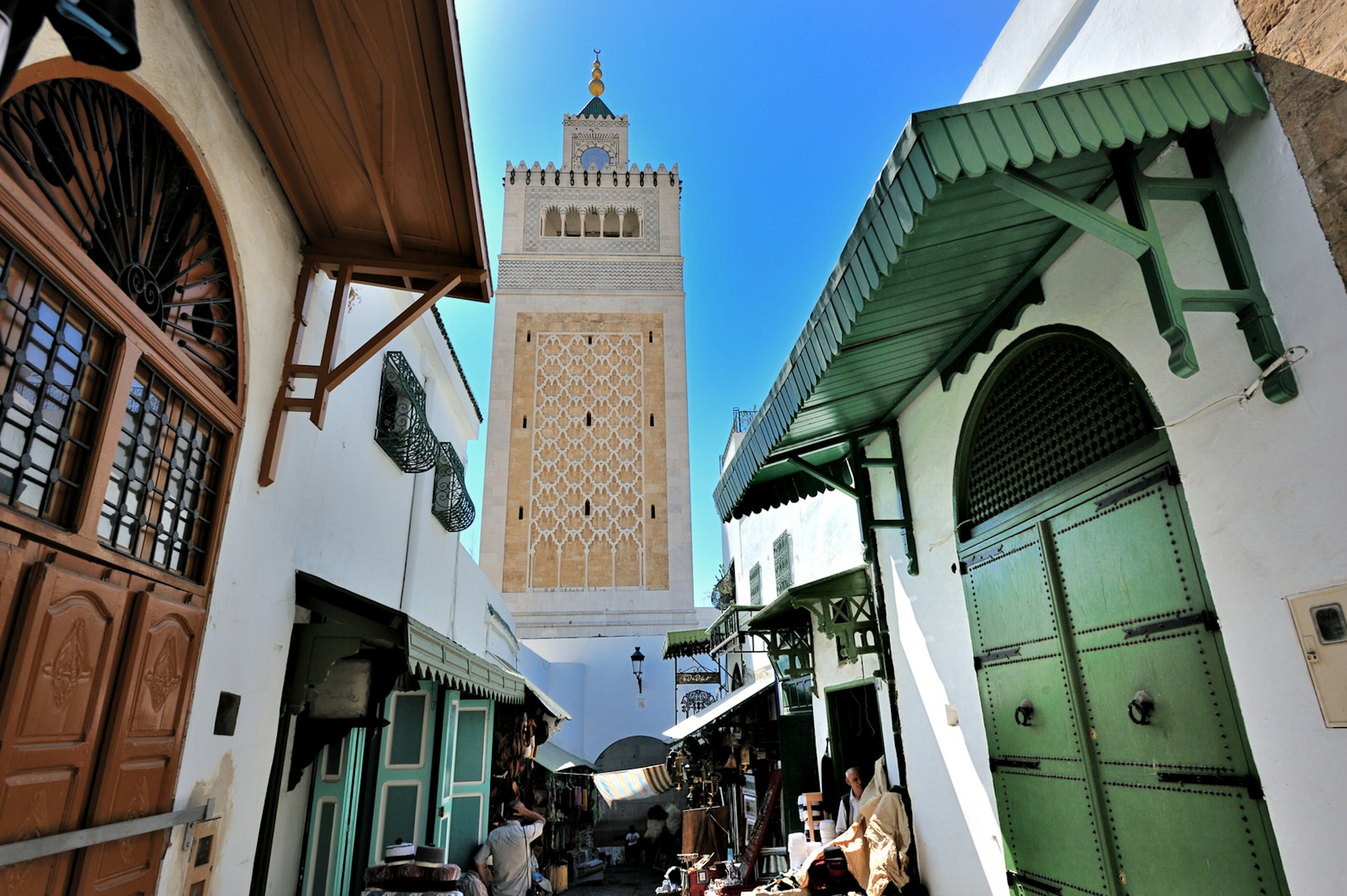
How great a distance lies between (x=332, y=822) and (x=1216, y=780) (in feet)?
16.8

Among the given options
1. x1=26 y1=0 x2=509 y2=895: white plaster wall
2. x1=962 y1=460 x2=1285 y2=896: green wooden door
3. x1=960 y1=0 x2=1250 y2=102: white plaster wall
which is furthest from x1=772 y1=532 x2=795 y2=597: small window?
x1=960 y1=0 x2=1250 y2=102: white plaster wall

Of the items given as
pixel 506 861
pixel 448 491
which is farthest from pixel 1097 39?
pixel 506 861

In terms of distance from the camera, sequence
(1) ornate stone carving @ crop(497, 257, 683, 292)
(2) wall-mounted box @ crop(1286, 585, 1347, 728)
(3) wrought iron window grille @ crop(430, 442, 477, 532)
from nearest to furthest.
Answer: (2) wall-mounted box @ crop(1286, 585, 1347, 728), (3) wrought iron window grille @ crop(430, 442, 477, 532), (1) ornate stone carving @ crop(497, 257, 683, 292)

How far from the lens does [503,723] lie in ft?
28.8

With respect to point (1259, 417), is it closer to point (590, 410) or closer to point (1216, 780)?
point (1216, 780)

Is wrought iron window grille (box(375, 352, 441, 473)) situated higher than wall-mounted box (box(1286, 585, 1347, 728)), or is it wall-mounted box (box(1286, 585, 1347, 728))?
wrought iron window grille (box(375, 352, 441, 473))

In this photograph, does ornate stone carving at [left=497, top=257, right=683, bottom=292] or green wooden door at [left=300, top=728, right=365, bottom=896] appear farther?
ornate stone carving at [left=497, top=257, right=683, bottom=292]

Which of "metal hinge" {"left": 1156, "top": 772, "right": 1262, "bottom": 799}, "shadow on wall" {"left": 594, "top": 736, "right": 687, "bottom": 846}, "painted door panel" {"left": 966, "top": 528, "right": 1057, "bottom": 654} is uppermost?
"painted door panel" {"left": 966, "top": 528, "right": 1057, "bottom": 654}

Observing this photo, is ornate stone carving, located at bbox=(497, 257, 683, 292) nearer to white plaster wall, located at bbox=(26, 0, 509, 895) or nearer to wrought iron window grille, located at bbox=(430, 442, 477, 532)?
wrought iron window grille, located at bbox=(430, 442, 477, 532)

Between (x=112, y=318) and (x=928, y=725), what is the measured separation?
4.54m

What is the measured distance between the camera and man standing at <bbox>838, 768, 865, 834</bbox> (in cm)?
588

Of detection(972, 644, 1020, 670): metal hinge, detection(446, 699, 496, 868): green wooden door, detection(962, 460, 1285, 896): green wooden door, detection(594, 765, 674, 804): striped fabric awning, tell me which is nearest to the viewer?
detection(962, 460, 1285, 896): green wooden door

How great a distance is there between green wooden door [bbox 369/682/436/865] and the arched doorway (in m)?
4.26

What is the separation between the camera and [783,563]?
1046 cm
